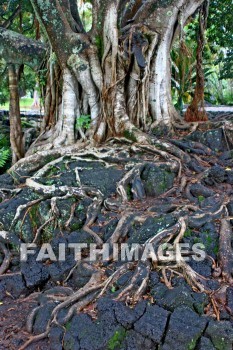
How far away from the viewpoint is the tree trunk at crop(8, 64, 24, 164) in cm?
702

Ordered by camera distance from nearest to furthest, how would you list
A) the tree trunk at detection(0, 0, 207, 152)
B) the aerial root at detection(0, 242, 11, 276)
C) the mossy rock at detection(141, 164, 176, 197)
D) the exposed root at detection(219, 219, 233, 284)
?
the exposed root at detection(219, 219, 233, 284), the aerial root at detection(0, 242, 11, 276), the mossy rock at detection(141, 164, 176, 197), the tree trunk at detection(0, 0, 207, 152)

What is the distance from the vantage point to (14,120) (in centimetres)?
718

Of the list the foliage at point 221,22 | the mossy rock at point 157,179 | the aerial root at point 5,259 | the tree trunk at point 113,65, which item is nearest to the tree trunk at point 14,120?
the tree trunk at point 113,65

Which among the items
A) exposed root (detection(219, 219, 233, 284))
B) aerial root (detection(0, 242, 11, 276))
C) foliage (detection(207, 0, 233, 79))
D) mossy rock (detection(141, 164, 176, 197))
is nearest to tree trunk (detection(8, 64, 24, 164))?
aerial root (detection(0, 242, 11, 276))

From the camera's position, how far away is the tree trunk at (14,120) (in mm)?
7016

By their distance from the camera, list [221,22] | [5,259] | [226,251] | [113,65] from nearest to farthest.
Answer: [226,251] → [5,259] → [113,65] → [221,22]

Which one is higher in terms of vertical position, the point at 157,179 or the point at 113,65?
the point at 113,65

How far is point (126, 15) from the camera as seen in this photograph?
23.2ft

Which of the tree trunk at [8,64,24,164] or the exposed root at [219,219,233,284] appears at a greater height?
the tree trunk at [8,64,24,164]

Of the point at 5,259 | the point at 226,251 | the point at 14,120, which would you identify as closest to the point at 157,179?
the point at 226,251

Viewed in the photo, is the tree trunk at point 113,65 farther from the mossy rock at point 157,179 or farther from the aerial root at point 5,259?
the aerial root at point 5,259

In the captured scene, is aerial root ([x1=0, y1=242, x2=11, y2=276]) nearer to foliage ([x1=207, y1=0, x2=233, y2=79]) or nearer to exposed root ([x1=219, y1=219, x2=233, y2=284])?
exposed root ([x1=219, y1=219, x2=233, y2=284])

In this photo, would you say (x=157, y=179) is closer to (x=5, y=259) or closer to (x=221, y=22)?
(x=5, y=259)

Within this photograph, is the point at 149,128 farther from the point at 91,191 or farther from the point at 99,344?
the point at 99,344
